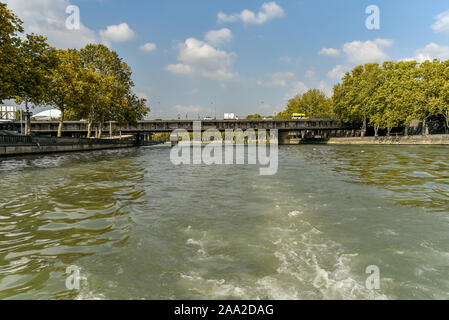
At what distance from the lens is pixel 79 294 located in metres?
3.65

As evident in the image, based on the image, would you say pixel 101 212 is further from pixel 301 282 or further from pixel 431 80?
pixel 431 80

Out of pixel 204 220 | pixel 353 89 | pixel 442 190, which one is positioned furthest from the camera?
pixel 353 89

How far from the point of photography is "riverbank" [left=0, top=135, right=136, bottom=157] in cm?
3159

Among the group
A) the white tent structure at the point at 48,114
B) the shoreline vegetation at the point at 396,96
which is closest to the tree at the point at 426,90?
the shoreline vegetation at the point at 396,96

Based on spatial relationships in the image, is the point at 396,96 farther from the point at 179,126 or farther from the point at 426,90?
the point at 179,126

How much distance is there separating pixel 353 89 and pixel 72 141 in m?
71.1

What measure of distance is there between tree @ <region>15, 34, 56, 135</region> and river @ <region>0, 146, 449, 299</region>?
24079mm

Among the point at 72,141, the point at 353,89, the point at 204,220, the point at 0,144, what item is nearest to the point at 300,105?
the point at 353,89

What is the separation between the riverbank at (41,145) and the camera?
1244 inches

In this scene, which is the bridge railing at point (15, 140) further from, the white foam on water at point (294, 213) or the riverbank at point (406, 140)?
the riverbank at point (406, 140)

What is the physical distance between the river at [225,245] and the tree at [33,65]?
24.1m

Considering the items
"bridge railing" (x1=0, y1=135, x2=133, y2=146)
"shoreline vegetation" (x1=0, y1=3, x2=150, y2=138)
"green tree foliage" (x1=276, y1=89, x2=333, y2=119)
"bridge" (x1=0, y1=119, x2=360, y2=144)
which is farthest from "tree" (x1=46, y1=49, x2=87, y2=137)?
"green tree foliage" (x1=276, y1=89, x2=333, y2=119)

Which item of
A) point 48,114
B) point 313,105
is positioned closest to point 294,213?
point 313,105
